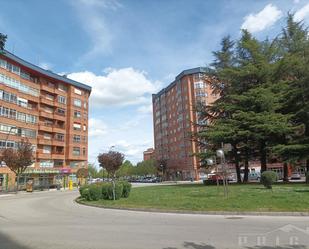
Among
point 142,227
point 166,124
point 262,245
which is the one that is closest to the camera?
point 262,245

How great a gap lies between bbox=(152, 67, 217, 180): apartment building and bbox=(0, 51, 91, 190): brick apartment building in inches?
1166

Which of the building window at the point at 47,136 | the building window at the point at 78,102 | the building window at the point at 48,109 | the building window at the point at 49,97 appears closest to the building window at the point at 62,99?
the building window at the point at 49,97

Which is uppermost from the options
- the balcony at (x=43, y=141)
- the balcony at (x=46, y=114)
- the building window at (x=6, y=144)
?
the balcony at (x=46, y=114)

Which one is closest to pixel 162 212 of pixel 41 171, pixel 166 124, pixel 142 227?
pixel 142 227

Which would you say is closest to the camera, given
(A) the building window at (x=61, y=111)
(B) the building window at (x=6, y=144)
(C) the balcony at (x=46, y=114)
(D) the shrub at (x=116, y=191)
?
(D) the shrub at (x=116, y=191)

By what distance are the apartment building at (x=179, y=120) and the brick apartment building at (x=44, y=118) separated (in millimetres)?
29626

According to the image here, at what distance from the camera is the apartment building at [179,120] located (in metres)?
105

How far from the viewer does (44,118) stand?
74.6 metres

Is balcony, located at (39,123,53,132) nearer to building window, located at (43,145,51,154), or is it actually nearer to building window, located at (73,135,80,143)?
building window, located at (43,145,51,154)

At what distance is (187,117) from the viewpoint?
363ft

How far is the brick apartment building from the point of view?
6184 centimetres

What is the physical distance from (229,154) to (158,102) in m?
97.7

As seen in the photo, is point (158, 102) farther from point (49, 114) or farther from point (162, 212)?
point (162, 212)

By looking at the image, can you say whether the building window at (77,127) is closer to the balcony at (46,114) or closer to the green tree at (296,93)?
the balcony at (46,114)
